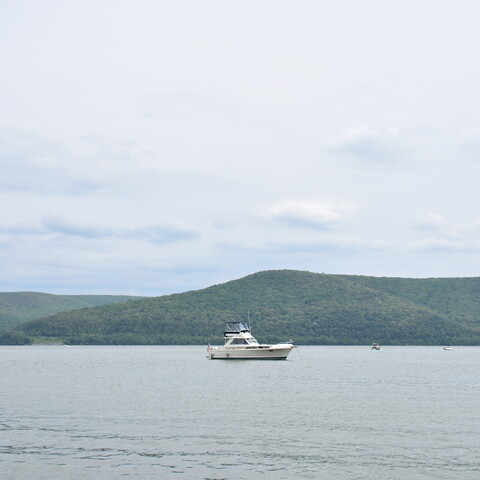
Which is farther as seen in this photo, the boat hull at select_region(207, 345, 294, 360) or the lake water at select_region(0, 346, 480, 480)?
the boat hull at select_region(207, 345, 294, 360)

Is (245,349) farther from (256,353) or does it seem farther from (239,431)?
(239,431)

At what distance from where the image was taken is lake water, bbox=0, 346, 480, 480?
1565 inches

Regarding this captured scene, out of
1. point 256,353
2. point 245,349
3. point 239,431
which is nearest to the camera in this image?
point 239,431

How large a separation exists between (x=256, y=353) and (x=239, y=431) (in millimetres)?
88247

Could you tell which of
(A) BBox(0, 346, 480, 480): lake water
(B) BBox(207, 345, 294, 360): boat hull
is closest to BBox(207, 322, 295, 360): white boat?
(B) BBox(207, 345, 294, 360): boat hull

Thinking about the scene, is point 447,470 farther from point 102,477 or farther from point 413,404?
point 413,404

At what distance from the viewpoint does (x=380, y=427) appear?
5381 cm

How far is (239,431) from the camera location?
52281mm

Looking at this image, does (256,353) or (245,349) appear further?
(256,353)

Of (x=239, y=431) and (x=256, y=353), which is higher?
(x=256, y=353)

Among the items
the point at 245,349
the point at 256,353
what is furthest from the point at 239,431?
the point at 256,353

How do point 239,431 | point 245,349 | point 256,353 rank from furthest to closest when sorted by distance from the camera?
point 256,353
point 245,349
point 239,431

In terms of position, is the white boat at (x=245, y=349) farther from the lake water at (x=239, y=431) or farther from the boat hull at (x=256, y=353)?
the lake water at (x=239, y=431)

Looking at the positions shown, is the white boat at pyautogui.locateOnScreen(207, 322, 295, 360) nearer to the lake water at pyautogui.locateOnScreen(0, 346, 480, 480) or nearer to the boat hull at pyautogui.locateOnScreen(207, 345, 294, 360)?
the boat hull at pyautogui.locateOnScreen(207, 345, 294, 360)
